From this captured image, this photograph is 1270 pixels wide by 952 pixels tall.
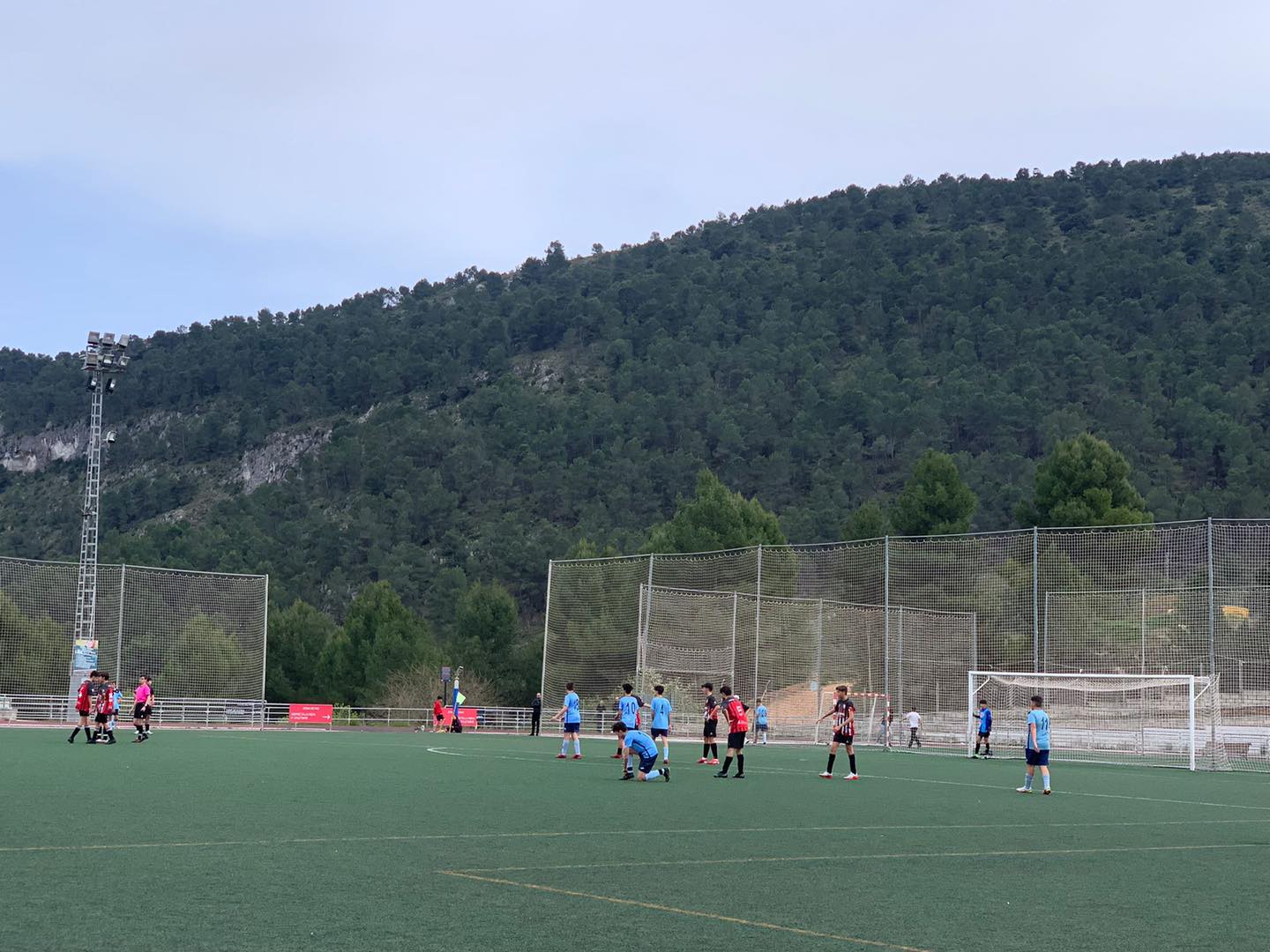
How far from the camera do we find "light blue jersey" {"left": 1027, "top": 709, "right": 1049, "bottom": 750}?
63.4ft

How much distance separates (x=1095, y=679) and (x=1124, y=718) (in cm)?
101

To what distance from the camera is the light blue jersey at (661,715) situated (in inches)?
887

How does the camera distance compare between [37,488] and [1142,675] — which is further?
[37,488]

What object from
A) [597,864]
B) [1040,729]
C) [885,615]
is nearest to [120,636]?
[885,615]

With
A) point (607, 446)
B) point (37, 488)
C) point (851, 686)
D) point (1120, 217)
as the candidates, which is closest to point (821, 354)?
point (607, 446)

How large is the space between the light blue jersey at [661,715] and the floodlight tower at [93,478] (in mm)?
21354

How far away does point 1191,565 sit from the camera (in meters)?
31.4

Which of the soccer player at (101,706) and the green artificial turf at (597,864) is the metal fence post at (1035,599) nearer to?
the green artificial turf at (597,864)

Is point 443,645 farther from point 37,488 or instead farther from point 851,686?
point 37,488

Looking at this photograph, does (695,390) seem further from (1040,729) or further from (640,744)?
(1040,729)

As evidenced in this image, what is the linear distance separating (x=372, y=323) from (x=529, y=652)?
91.2 m

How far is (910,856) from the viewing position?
11188 mm

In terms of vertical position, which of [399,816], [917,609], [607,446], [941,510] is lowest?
[399,816]

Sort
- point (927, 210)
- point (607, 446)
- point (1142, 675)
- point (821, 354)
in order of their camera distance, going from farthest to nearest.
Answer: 1. point (927, 210)
2. point (821, 354)
3. point (607, 446)
4. point (1142, 675)
